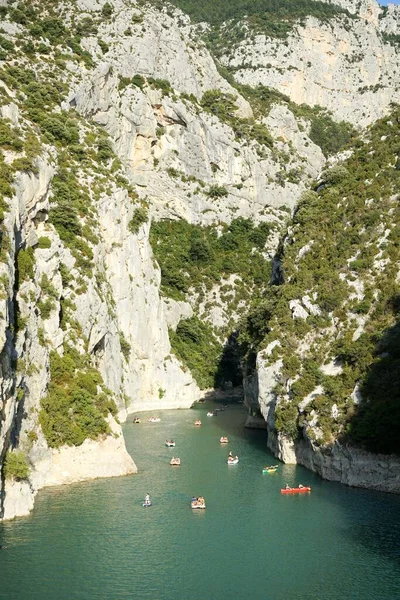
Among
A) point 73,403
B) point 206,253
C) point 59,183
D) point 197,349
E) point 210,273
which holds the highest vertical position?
point 206,253

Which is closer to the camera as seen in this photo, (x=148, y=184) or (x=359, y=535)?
(x=359, y=535)

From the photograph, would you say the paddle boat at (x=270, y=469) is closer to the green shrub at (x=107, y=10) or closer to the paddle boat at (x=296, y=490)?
the paddle boat at (x=296, y=490)

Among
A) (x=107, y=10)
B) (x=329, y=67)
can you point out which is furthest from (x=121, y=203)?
(x=329, y=67)

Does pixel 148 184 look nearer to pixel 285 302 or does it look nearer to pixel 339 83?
pixel 285 302

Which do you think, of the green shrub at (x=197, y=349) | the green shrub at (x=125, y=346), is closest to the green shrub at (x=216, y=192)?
the green shrub at (x=197, y=349)

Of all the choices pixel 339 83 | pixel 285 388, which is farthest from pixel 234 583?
pixel 339 83

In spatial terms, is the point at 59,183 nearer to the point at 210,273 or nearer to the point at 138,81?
the point at 210,273

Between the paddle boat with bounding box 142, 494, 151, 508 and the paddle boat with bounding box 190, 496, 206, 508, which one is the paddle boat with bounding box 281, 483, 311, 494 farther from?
the paddle boat with bounding box 142, 494, 151, 508
